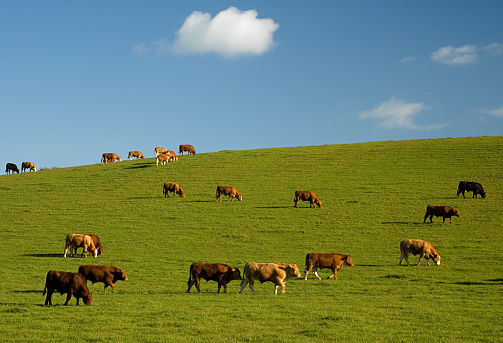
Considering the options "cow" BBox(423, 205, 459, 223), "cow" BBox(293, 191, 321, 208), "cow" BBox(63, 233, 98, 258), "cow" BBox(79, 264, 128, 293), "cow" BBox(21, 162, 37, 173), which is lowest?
"cow" BBox(79, 264, 128, 293)

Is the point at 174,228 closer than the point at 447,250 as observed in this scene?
No

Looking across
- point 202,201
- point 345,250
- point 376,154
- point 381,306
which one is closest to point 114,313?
point 381,306

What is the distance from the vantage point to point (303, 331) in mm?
14492

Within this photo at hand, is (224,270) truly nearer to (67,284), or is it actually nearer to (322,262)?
(322,262)

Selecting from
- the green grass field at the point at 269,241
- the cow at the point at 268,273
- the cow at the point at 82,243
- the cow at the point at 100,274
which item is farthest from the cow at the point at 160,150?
the cow at the point at 268,273

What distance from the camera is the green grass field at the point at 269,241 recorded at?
49.9 ft

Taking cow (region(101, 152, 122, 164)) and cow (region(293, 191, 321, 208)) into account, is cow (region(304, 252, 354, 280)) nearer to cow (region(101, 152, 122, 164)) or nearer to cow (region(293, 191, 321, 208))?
cow (region(293, 191, 321, 208))

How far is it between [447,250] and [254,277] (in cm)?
1444

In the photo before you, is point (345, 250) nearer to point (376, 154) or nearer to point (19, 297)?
point (19, 297)

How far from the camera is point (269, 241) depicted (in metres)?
32.6

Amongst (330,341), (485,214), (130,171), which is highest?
(130,171)

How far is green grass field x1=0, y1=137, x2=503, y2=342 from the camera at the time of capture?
15.2m

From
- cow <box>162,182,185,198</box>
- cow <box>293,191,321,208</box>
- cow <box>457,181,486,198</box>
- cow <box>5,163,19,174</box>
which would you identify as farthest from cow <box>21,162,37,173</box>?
cow <box>457,181,486,198</box>

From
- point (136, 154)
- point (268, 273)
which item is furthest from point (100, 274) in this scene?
point (136, 154)
